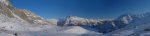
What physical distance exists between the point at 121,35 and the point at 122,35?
71 cm

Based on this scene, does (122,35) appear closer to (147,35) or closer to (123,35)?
(123,35)

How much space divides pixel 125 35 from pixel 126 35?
Answer: 15.7 inches

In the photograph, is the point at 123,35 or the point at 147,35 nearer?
the point at 147,35

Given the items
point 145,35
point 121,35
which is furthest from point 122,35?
point 145,35

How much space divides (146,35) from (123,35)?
36121 mm

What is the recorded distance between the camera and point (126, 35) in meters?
150

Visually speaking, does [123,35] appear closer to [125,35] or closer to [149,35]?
[125,35]

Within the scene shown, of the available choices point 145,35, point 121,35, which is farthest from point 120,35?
point 145,35

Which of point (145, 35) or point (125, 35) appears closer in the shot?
point (145, 35)

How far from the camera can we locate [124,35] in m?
151

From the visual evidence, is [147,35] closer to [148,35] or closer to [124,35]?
[148,35]

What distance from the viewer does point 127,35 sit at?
149625 millimetres

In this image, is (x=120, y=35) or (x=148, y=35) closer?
(x=148, y=35)

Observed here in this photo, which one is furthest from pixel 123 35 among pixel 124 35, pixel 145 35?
pixel 145 35
